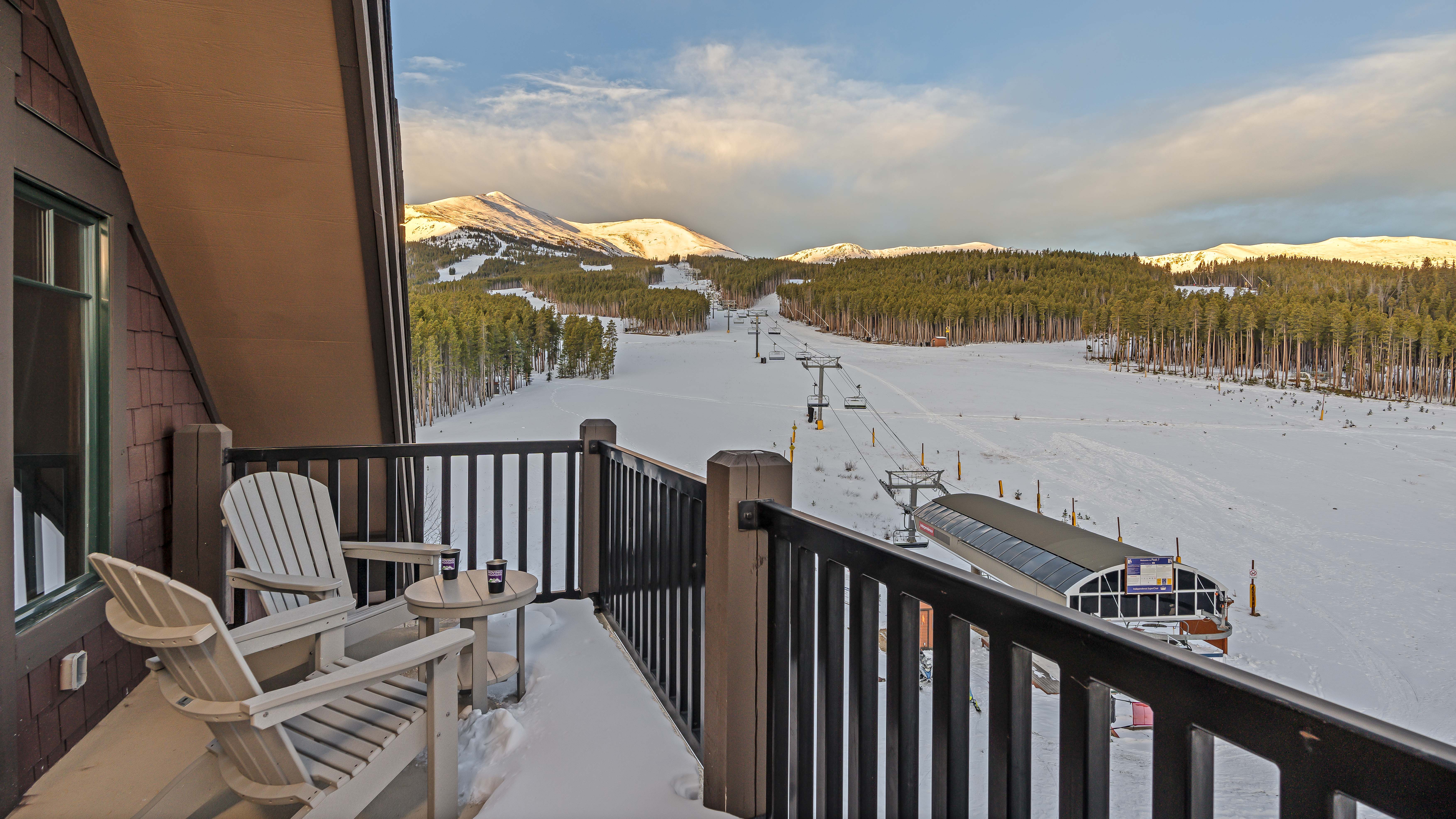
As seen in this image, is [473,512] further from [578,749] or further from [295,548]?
[578,749]

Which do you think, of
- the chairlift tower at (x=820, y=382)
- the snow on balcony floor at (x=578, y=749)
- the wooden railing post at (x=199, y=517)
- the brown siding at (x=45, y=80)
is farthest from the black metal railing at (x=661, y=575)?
the chairlift tower at (x=820, y=382)

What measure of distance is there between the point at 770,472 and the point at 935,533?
665 inches

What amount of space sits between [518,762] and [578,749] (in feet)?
0.68

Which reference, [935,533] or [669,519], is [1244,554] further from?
[669,519]

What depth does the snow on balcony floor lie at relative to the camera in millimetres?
2213

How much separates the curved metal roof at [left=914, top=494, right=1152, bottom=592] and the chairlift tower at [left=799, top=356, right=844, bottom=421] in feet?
44.4

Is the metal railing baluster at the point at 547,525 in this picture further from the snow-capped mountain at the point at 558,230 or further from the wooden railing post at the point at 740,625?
the snow-capped mountain at the point at 558,230

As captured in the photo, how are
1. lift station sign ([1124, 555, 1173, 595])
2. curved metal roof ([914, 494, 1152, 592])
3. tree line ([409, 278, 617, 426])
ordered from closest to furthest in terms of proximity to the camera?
lift station sign ([1124, 555, 1173, 595]) → curved metal roof ([914, 494, 1152, 592]) → tree line ([409, 278, 617, 426])

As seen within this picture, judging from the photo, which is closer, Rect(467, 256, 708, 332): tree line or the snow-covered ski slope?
the snow-covered ski slope

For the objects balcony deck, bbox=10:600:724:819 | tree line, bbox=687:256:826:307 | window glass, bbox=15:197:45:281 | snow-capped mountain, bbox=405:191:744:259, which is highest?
snow-capped mountain, bbox=405:191:744:259

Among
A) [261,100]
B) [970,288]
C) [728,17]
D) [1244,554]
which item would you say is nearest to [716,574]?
[261,100]

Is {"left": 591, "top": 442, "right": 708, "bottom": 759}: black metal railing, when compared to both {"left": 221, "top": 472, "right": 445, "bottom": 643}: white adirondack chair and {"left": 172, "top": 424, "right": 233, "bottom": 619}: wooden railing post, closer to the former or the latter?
{"left": 221, "top": 472, "right": 445, "bottom": 643}: white adirondack chair

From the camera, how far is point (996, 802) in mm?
1064

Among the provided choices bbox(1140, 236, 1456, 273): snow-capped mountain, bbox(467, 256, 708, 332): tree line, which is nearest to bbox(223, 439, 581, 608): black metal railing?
bbox(467, 256, 708, 332): tree line
